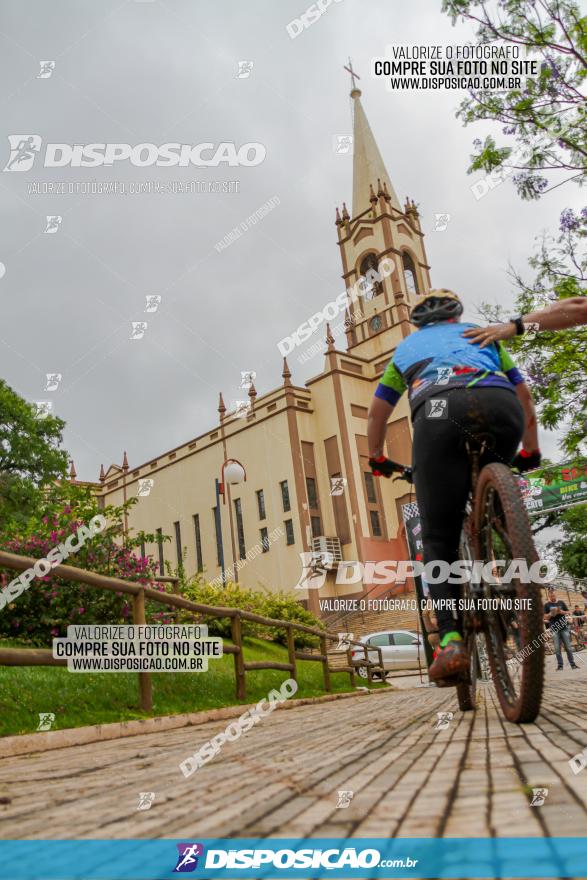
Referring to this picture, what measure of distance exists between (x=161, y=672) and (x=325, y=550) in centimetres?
2469

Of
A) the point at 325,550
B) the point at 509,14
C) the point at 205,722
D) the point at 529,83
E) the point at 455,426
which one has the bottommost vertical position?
the point at 205,722

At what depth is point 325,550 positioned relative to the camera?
31.3m

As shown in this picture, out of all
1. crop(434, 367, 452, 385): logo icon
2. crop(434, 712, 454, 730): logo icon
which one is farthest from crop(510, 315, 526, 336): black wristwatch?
crop(434, 712, 454, 730): logo icon

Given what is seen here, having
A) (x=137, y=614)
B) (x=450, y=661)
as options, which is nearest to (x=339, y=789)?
(x=450, y=661)

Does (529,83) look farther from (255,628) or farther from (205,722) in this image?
(255,628)

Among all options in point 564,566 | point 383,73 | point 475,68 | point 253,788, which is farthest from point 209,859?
A: point 564,566

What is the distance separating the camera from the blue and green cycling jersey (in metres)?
2.57

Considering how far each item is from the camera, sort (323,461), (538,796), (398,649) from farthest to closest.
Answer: (323,461), (398,649), (538,796)

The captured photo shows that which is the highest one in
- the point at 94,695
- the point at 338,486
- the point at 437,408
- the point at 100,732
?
the point at 338,486

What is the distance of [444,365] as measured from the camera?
8.60ft

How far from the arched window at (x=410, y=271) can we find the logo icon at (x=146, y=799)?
130ft

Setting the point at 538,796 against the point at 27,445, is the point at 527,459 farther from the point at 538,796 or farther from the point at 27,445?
the point at 27,445

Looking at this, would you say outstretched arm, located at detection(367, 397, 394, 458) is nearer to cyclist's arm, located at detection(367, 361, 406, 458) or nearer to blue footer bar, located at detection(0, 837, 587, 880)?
cyclist's arm, located at detection(367, 361, 406, 458)

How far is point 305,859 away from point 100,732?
4.45m
